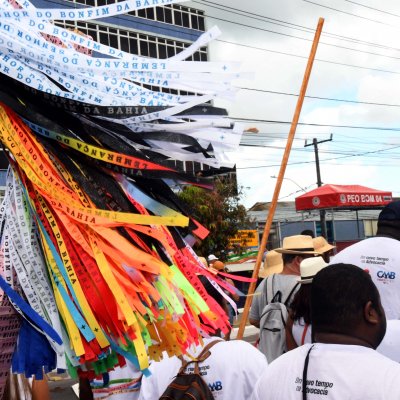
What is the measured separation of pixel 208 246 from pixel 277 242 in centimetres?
2144

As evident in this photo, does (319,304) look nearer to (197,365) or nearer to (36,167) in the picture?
(197,365)

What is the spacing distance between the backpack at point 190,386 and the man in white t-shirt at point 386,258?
112 cm

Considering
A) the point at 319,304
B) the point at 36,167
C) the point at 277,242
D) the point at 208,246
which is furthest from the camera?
the point at 277,242

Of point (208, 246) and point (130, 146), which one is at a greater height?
point (130, 146)

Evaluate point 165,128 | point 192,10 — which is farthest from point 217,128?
point 192,10

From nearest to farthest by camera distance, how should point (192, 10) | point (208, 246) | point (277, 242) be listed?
point (208, 246), point (192, 10), point (277, 242)

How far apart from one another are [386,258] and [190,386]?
A: 135 cm

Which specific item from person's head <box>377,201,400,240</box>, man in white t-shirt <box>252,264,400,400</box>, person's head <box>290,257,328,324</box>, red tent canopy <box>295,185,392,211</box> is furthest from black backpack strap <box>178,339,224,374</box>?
red tent canopy <box>295,185,392,211</box>

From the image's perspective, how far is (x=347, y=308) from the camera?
195 cm

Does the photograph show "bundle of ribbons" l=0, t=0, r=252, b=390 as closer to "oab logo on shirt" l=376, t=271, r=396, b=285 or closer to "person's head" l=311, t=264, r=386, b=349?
"person's head" l=311, t=264, r=386, b=349

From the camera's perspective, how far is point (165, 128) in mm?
1665

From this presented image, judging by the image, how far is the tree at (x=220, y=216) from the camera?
1928cm

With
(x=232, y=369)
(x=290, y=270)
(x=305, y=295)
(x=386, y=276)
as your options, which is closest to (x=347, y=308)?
(x=232, y=369)

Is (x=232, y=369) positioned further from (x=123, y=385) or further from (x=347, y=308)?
(x=347, y=308)
